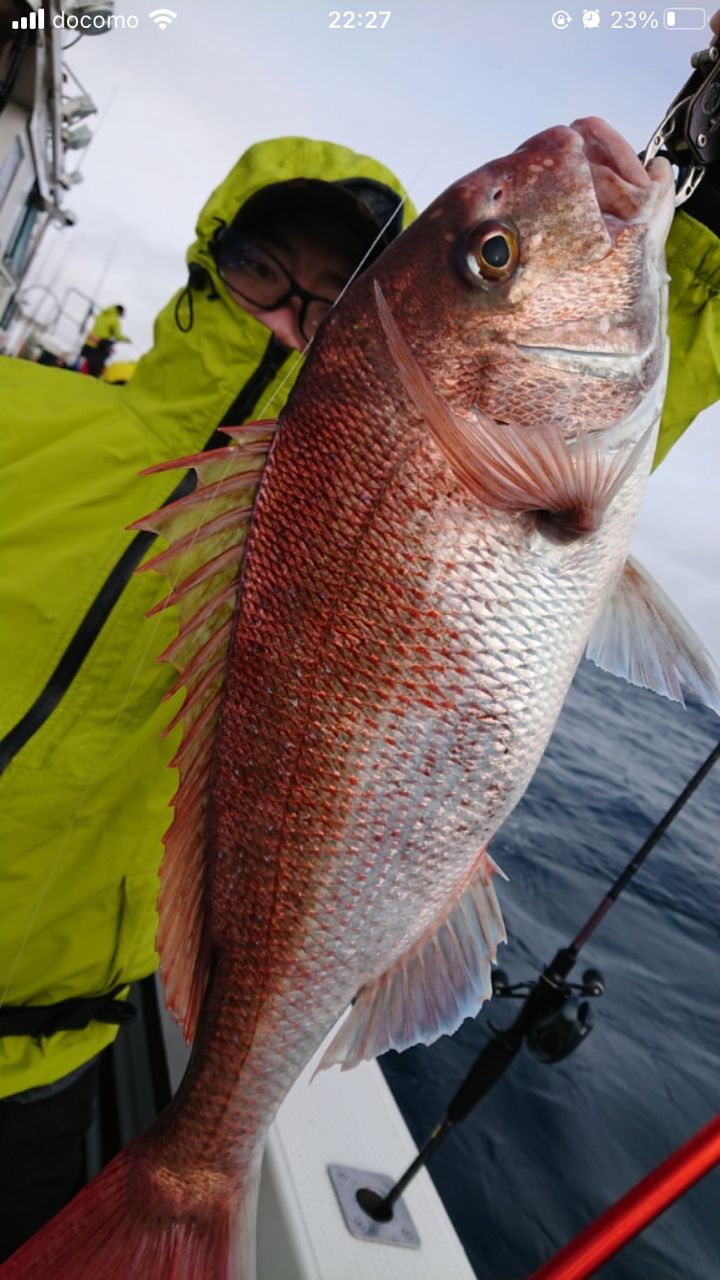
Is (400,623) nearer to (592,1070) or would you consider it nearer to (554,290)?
(554,290)

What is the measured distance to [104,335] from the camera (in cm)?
1659

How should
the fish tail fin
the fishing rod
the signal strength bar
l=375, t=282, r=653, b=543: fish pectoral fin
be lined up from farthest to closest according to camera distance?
the signal strength bar, the fishing rod, the fish tail fin, l=375, t=282, r=653, b=543: fish pectoral fin

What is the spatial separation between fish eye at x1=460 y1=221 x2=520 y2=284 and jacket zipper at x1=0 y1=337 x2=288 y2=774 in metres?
0.59

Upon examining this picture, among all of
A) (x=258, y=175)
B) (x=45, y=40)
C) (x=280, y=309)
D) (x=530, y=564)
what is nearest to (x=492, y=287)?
(x=530, y=564)

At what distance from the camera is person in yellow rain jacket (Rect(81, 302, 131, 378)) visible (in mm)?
15086

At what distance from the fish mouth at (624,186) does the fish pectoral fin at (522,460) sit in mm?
333

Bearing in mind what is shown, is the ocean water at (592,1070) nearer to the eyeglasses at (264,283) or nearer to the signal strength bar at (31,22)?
the eyeglasses at (264,283)

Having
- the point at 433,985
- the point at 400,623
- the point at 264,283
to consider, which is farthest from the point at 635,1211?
the point at 264,283

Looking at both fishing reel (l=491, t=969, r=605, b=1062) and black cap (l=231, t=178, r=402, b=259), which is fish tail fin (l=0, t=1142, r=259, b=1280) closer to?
fishing reel (l=491, t=969, r=605, b=1062)

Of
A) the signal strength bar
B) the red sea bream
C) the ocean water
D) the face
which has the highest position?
the signal strength bar

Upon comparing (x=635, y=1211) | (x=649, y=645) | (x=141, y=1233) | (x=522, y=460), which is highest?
(x=522, y=460)

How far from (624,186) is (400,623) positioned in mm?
723

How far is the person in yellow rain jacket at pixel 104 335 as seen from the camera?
49.5ft

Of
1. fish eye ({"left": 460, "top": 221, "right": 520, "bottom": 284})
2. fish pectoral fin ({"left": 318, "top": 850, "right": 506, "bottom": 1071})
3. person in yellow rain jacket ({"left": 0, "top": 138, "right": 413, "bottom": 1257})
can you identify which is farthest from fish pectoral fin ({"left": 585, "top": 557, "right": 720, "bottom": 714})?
person in yellow rain jacket ({"left": 0, "top": 138, "right": 413, "bottom": 1257})
